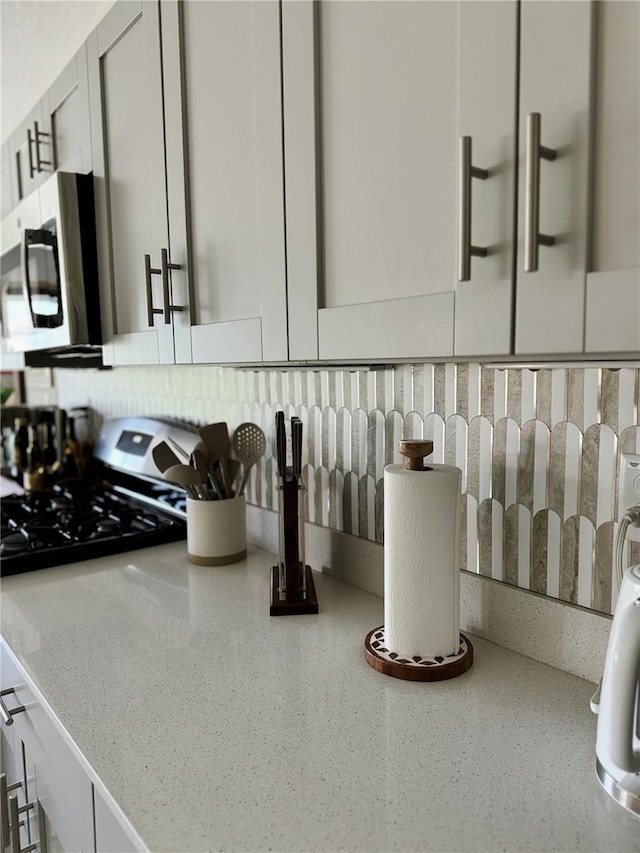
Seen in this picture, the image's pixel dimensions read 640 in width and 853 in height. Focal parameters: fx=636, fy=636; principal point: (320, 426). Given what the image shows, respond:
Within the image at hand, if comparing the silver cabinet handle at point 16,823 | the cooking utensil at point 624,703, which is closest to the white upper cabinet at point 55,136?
the silver cabinet handle at point 16,823

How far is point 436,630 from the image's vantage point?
969mm

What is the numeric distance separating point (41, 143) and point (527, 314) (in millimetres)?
1696

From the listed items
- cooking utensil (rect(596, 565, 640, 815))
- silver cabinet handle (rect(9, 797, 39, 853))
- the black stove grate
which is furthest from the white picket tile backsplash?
silver cabinet handle (rect(9, 797, 39, 853))

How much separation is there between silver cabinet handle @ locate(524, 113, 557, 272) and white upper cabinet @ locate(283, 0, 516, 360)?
41 millimetres

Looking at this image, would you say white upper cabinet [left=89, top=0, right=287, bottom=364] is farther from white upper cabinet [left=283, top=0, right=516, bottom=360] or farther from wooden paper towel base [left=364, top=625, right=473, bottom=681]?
wooden paper towel base [left=364, top=625, right=473, bottom=681]

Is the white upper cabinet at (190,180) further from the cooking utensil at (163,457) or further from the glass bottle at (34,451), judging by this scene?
the glass bottle at (34,451)

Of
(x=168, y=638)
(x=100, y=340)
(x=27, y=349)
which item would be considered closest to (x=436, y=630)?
(x=168, y=638)

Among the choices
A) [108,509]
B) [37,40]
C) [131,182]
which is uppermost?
[37,40]

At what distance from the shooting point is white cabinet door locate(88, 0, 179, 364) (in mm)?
1233

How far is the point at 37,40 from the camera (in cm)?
162

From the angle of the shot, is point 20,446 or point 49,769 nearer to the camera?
point 49,769

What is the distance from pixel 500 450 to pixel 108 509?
1314mm

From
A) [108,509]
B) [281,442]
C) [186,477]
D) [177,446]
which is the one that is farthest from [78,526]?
[281,442]

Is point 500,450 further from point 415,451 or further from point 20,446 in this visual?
point 20,446
